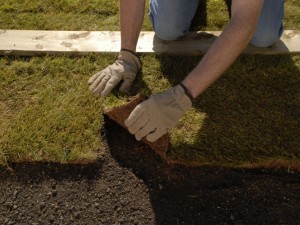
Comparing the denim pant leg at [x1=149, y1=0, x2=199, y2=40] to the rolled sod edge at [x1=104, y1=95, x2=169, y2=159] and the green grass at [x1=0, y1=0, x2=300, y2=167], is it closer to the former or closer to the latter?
the green grass at [x1=0, y1=0, x2=300, y2=167]

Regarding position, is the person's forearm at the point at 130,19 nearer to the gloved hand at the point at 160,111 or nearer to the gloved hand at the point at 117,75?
the gloved hand at the point at 117,75

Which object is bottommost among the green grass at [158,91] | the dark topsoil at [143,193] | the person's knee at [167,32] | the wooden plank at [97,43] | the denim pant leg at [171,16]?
the dark topsoil at [143,193]

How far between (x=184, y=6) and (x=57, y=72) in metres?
1.15

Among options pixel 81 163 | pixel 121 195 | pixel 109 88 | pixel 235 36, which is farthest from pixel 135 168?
pixel 235 36

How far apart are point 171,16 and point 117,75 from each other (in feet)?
2.35

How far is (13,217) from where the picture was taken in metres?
2.06

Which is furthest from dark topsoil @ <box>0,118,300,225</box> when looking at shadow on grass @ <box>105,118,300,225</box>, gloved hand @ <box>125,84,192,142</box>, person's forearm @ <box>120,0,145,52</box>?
person's forearm @ <box>120,0,145,52</box>

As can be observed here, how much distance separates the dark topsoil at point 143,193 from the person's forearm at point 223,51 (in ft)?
1.90

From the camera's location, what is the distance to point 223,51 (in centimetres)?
204

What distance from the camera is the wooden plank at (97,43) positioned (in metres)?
2.95

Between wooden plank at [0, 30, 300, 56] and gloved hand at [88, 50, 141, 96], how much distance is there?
32 cm

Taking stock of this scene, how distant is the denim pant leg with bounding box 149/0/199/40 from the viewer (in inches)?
113

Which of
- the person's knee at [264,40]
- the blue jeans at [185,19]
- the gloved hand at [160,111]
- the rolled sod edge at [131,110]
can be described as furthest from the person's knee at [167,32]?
the gloved hand at [160,111]

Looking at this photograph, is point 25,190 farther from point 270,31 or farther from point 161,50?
point 270,31
